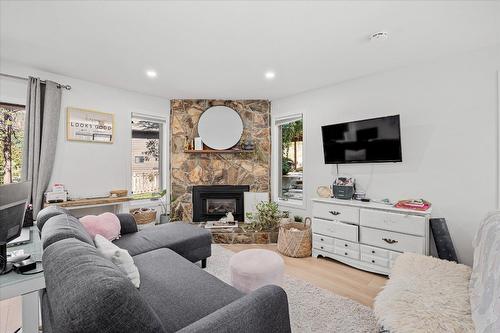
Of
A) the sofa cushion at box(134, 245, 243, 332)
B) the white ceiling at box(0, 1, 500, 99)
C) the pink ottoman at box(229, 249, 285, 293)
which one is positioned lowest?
the pink ottoman at box(229, 249, 285, 293)

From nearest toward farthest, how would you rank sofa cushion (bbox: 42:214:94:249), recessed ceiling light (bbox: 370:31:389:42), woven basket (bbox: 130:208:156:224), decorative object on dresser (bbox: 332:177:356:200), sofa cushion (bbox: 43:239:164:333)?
sofa cushion (bbox: 43:239:164:333)
sofa cushion (bbox: 42:214:94:249)
recessed ceiling light (bbox: 370:31:389:42)
decorative object on dresser (bbox: 332:177:356:200)
woven basket (bbox: 130:208:156:224)

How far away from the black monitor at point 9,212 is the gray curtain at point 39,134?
1.65 meters

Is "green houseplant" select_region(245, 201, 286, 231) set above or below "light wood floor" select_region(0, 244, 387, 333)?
above

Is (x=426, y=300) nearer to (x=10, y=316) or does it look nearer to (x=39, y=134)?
(x=10, y=316)

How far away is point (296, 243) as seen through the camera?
3.24m

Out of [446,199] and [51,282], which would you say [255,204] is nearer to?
[446,199]

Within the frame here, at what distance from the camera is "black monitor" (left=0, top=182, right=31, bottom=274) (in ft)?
4.22

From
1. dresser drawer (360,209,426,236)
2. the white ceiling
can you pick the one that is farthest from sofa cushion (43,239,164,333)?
dresser drawer (360,209,426,236)

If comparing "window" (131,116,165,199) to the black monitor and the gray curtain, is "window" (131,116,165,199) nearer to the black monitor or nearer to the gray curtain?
the gray curtain

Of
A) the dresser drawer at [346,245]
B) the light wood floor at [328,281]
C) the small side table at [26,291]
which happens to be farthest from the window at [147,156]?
the dresser drawer at [346,245]

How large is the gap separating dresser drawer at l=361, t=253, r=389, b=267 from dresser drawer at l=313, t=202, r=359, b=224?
1.31 feet

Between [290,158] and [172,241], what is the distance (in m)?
2.54

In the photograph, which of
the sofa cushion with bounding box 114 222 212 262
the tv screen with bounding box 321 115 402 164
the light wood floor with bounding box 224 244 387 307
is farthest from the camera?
the tv screen with bounding box 321 115 402 164

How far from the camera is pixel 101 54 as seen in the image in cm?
252
